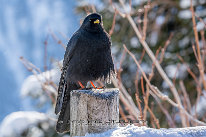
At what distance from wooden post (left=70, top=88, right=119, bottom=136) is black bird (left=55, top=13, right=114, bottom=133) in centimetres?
99

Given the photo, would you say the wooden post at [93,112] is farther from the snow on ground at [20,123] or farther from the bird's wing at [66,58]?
the snow on ground at [20,123]

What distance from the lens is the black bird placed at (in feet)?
11.5

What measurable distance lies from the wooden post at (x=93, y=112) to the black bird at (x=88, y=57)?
994 millimetres

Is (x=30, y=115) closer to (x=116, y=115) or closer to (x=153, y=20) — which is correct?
(x=153, y=20)

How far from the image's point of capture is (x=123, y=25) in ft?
24.7

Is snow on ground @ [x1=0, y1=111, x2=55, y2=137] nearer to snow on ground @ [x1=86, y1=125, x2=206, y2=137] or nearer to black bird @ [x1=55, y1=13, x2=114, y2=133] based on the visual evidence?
black bird @ [x1=55, y1=13, x2=114, y2=133]

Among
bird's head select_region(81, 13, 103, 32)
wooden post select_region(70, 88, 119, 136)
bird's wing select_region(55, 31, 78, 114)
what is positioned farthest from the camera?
bird's head select_region(81, 13, 103, 32)

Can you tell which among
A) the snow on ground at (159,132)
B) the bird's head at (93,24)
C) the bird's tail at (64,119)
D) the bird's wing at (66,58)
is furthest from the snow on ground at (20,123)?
the snow on ground at (159,132)

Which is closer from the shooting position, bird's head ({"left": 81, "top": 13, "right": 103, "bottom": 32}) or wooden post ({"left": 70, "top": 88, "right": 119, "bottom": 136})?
wooden post ({"left": 70, "top": 88, "right": 119, "bottom": 136})

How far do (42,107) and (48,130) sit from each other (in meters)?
0.61


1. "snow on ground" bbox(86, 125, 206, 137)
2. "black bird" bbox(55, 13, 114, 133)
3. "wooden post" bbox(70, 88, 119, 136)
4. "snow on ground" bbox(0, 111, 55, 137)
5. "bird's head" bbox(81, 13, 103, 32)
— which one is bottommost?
"snow on ground" bbox(86, 125, 206, 137)

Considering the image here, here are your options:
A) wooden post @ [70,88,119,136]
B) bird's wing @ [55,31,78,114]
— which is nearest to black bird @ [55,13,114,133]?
bird's wing @ [55,31,78,114]

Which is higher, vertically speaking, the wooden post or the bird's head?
the bird's head

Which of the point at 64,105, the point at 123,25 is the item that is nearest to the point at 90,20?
the point at 64,105
